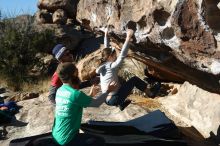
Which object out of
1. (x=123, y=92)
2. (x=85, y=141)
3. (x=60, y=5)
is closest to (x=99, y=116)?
(x=123, y=92)

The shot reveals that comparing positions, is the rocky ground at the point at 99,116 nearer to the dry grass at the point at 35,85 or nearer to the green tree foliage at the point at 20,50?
the dry grass at the point at 35,85

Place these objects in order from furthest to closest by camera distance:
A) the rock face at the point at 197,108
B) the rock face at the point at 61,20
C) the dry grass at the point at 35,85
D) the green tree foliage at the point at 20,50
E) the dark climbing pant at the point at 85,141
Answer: the rock face at the point at 61,20
the green tree foliage at the point at 20,50
the dry grass at the point at 35,85
the rock face at the point at 197,108
the dark climbing pant at the point at 85,141

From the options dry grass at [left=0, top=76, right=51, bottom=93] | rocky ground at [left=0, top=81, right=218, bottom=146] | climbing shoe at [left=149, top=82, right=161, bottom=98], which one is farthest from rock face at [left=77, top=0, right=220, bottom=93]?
dry grass at [left=0, top=76, right=51, bottom=93]

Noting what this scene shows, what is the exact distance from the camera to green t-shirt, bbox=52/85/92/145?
6.07 m

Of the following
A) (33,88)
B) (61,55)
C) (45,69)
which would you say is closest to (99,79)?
(61,55)

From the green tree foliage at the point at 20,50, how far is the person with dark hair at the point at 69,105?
1123 cm

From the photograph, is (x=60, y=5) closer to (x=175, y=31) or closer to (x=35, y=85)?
(x=35, y=85)

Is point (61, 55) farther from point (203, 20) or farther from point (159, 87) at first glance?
point (159, 87)

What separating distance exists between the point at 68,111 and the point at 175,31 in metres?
1.68

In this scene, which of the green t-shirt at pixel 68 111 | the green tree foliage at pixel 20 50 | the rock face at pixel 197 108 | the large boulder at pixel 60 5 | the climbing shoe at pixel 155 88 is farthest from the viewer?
the large boulder at pixel 60 5

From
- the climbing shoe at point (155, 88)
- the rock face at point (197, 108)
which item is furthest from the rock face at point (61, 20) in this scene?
the rock face at point (197, 108)

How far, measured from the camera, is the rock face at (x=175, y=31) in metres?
6.15

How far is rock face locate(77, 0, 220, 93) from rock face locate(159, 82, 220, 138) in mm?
718

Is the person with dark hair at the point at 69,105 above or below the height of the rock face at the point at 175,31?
below
